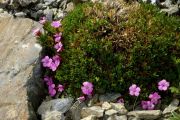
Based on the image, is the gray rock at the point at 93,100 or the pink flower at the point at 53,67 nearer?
the gray rock at the point at 93,100

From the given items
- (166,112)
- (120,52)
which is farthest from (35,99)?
(166,112)

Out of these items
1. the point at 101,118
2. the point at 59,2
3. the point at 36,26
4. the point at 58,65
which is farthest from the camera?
the point at 59,2

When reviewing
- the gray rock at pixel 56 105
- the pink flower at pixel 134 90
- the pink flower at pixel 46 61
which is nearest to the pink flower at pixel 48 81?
the pink flower at pixel 46 61

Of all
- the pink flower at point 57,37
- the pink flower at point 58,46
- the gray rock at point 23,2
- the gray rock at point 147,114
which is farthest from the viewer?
the gray rock at point 23,2

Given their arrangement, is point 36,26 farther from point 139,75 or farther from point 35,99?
point 139,75

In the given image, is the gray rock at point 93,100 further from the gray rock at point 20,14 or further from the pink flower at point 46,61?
the gray rock at point 20,14

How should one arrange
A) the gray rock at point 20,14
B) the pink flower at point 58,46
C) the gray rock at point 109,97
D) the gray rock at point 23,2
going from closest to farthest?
the gray rock at point 109,97, the pink flower at point 58,46, the gray rock at point 20,14, the gray rock at point 23,2
